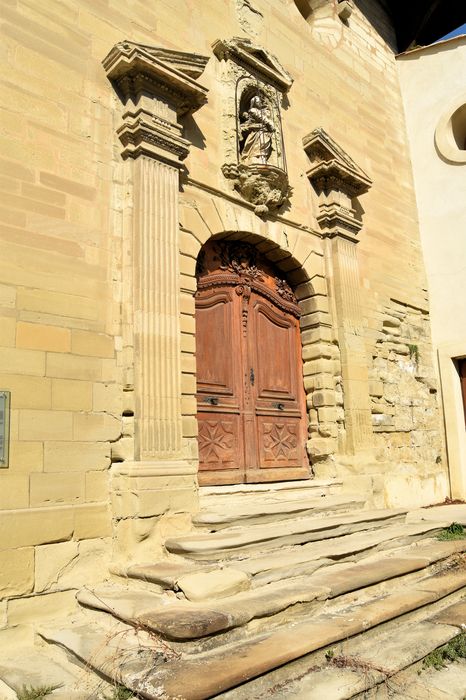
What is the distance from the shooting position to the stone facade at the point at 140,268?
4.16 metres

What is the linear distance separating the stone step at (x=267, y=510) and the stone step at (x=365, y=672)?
59.3 inches

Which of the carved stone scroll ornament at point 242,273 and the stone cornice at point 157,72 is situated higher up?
the stone cornice at point 157,72

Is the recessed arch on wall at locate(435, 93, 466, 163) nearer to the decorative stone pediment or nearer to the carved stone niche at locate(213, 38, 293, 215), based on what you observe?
the decorative stone pediment

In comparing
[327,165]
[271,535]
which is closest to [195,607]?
[271,535]

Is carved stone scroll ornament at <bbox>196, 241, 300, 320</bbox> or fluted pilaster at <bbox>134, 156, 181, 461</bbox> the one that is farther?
carved stone scroll ornament at <bbox>196, 241, 300, 320</bbox>

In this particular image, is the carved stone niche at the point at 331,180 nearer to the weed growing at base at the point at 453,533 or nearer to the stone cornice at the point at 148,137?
the stone cornice at the point at 148,137

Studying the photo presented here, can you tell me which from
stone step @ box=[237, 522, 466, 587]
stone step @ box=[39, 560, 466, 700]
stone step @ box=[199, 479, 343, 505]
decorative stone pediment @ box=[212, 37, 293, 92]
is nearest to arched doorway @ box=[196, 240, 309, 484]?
stone step @ box=[199, 479, 343, 505]

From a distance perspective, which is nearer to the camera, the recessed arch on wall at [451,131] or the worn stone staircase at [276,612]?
the worn stone staircase at [276,612]

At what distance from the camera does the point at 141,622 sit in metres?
3.11

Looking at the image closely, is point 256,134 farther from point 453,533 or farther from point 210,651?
point 210,651

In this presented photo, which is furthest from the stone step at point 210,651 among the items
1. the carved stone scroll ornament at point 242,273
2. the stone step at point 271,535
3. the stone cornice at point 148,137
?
the stone cornice at point 148,137

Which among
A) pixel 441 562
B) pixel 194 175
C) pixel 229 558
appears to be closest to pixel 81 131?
pixel 194 175

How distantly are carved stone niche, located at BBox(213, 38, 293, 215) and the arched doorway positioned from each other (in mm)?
656

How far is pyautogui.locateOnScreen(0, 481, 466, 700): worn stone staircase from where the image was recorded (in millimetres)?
2699
